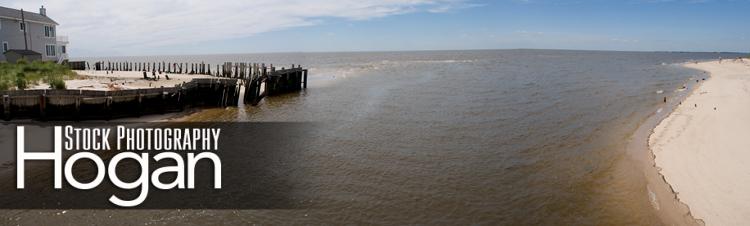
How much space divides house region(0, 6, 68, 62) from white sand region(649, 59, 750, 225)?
176 ft

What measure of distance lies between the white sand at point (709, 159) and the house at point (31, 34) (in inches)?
2110

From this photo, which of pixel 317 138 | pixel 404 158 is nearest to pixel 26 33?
pixel 317 138

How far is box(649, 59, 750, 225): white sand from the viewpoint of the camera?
34.7ft

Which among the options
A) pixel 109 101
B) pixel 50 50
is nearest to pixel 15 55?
pixel 50 50

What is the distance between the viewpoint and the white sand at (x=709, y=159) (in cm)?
1058

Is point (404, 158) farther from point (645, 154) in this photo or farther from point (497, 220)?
point (645, 154)

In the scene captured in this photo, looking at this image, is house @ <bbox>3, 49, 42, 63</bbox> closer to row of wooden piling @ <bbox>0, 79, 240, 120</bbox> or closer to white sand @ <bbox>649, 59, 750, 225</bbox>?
row of wooden piling @ <bbox>0, 79, 240, 120</bbox>

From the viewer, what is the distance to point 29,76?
94.8ft

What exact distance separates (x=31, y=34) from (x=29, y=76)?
Answer: 27066mm

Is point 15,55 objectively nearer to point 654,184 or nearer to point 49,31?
point 49,31

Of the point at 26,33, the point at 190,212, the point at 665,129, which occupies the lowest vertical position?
the point at 190,212

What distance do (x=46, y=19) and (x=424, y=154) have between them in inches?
2187

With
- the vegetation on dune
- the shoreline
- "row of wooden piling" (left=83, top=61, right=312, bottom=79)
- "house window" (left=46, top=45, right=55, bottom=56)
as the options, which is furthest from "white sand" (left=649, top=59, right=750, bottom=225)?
"house window" (left=46, top=45, right=55, bottom=56)

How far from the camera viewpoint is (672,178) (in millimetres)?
12797
